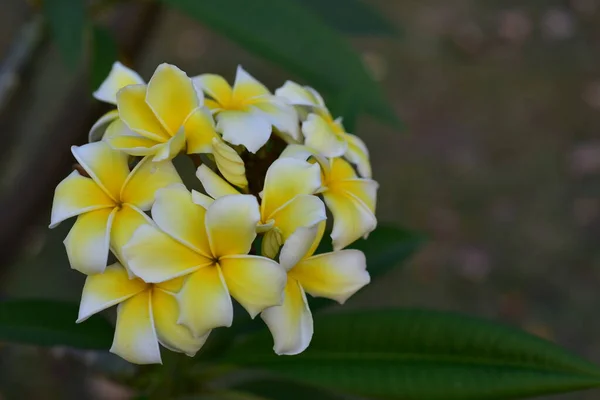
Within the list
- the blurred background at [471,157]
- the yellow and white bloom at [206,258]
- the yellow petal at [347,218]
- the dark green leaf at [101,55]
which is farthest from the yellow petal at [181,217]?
the blurred background at [471,157]

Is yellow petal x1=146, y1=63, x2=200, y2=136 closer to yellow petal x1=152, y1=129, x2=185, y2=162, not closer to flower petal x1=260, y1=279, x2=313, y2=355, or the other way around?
yellow petal x1=152, y1=129, x2=185, y2=162

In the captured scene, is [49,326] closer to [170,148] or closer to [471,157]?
[170,148]

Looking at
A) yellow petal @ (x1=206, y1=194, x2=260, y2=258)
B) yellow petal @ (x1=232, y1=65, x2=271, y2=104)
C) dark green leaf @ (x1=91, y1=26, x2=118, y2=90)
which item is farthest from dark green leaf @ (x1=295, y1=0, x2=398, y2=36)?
yellow petal @ (x1=206, y1=194, x2=260, y2=258)

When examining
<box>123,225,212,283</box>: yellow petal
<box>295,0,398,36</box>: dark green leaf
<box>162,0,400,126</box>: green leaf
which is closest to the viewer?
<box>123,225,212,283</box>: yellow petal

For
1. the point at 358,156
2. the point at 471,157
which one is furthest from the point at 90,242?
the point at 471,157

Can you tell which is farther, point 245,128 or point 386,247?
point 386,247

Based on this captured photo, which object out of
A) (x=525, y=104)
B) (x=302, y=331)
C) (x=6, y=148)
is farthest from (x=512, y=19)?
(x=302, y=331)
